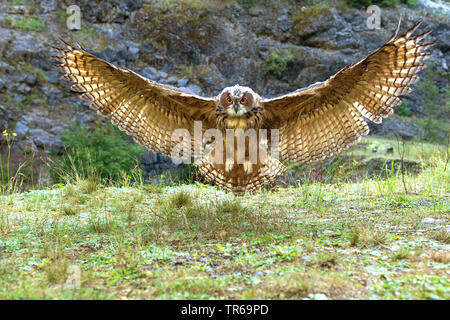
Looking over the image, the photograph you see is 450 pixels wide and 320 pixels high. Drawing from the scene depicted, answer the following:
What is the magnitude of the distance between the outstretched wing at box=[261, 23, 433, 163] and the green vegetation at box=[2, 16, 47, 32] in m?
15.5

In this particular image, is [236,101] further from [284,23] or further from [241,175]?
[284,23]

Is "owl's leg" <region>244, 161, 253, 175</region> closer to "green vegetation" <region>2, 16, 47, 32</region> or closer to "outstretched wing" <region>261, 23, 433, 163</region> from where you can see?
"outstretched wing" <region>261, 23, 433, 163</region>

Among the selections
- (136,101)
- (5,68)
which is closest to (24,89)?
(5,68)

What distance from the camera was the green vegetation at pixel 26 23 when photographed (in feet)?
55.6

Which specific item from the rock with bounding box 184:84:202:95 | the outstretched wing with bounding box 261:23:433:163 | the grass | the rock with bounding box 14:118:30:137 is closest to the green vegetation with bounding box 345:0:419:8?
the rock with bounding box 184:84:202:95

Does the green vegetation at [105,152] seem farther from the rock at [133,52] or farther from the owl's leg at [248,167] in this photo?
the rock at [133,52]

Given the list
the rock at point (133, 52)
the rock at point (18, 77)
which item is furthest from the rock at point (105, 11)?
the rock at point (18, 77)

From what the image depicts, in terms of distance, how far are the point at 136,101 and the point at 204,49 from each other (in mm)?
13827

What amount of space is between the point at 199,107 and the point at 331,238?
2711 millimetres

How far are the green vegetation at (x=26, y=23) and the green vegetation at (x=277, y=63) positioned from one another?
33.9 ft

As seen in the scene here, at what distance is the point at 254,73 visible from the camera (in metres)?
19.3

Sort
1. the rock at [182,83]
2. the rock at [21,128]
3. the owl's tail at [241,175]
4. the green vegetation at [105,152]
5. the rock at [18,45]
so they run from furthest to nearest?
the rock at [182,83] → the rock at [18,45] → the rock at [21,128] → the green vegetation at [105,152] → the owl's tail at [241,175]
